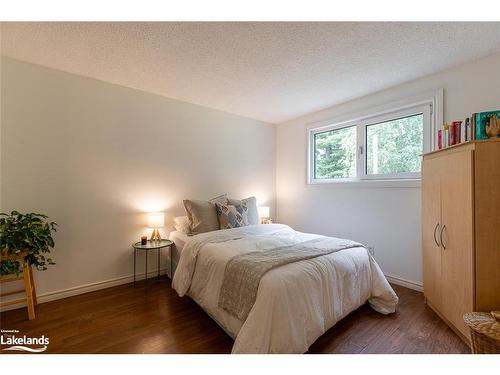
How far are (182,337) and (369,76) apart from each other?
2982 millimetres

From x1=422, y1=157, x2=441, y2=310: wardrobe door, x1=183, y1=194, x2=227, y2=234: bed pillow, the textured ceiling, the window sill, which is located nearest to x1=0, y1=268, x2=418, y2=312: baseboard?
x1=422, y1=157, x2=441, y2=310: wardrobe door

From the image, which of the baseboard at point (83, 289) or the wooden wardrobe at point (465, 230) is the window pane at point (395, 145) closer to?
the wooden wardrobe at point (465, 230)

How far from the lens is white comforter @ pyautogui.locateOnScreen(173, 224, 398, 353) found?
51.0 inches

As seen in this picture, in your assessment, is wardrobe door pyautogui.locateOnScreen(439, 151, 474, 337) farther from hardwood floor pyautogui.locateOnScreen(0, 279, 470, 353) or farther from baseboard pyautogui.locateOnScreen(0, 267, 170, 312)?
baseboard pyautogui.locateOnScreen(0, 267, 170, 312)

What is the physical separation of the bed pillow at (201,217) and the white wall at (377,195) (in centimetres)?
160

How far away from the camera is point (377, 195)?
2715 mm

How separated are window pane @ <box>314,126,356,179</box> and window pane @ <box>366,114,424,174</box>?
9.6 inches

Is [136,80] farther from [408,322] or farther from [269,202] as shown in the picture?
[408,322]

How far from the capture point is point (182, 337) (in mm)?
1629

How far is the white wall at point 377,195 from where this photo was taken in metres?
2.07

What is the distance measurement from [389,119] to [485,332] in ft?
7.28

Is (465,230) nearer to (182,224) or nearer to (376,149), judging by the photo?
(376,149)
